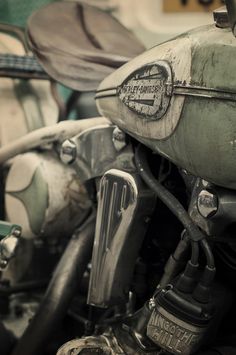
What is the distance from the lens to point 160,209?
894mm

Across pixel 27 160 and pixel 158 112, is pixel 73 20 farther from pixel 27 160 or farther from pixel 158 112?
pixel 158 112

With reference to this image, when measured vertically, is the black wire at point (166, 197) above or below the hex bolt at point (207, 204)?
below

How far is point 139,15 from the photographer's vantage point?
203cm

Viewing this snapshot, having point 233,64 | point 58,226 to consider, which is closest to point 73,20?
point 58,226

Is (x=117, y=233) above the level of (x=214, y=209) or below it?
below

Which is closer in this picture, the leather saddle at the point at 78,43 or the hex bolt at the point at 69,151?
the hex bolt at the point at 69,151

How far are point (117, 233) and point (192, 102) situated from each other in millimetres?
269

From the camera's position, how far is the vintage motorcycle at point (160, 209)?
2.15 feet

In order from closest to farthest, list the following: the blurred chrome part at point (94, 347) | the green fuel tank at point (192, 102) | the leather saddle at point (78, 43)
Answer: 1. the green fuel tank at point (192, 102)
2. the blurred chrome part at point (94, 347)
3. the leather saddle at point (78, 43)

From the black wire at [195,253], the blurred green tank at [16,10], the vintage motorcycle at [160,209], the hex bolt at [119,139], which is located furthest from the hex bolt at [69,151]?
the blurred green tank at [16,10]

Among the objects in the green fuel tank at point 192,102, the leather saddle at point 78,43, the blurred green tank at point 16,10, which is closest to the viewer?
the green fuel tank at point 192,102

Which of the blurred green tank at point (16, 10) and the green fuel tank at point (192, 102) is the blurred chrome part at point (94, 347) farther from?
the blurred green tank at point (16, 10)

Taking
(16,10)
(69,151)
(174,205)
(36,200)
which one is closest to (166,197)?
(174,205)

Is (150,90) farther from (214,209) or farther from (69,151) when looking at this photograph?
(69,151)
